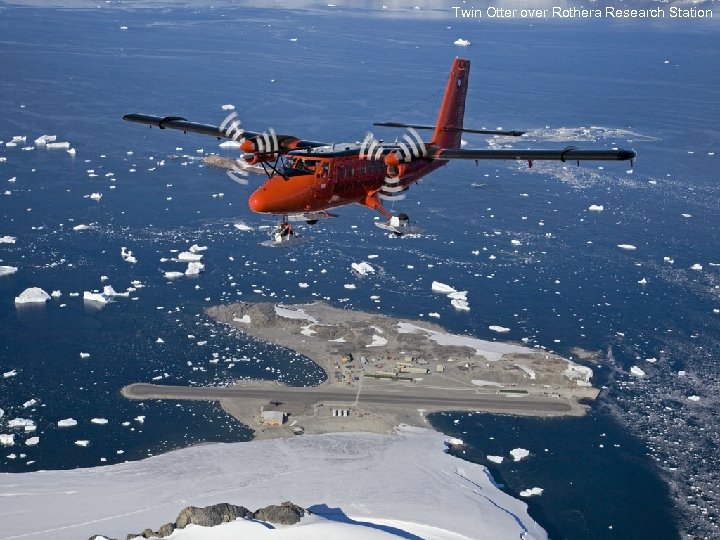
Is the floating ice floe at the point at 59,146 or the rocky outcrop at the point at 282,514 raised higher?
the floating ice floe at the point at 59,146

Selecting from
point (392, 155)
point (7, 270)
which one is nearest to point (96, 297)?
point (7, 270)

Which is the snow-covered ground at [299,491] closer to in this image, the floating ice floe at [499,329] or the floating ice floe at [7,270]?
the floating ice floe at [499,329]

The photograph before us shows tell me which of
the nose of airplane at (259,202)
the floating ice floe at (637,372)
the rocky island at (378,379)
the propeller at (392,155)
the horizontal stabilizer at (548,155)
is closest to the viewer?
the nose of airplane at (259,202)

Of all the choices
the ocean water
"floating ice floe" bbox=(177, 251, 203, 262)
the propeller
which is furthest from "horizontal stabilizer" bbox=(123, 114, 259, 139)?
"floating ice floe" bbox=(177, 251, 203, 262)

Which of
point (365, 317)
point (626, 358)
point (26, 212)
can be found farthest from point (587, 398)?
point (26, 212)

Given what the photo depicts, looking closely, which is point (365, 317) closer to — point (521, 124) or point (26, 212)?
point (26, 212)

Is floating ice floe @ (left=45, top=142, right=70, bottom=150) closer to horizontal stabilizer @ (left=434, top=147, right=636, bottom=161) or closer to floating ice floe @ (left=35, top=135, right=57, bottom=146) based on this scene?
floating ice floe @ (left=35, top=135, right=57, bottom=146)

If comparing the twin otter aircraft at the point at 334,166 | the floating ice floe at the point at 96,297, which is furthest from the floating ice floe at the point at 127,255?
the twin otter aircraft at the point at 334,166
